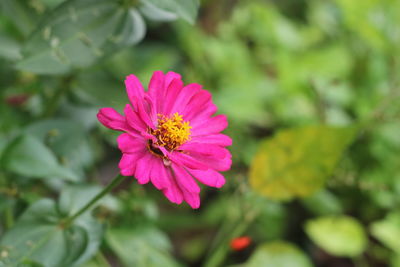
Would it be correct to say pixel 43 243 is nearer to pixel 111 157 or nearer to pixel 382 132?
pixel 111 157

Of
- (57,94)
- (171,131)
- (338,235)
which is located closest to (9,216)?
(57,94)

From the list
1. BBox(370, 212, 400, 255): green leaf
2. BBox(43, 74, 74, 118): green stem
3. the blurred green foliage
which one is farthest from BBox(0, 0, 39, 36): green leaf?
BBox(370, 212, 400, 255): green leaf

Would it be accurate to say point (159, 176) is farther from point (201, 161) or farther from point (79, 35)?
point (79, 35)

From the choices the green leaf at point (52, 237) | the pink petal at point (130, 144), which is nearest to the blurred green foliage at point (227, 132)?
the green leaf at point (52, 237)

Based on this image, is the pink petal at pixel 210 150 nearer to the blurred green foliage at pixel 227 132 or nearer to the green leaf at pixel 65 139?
the blurred green foliage at pixel 227 132

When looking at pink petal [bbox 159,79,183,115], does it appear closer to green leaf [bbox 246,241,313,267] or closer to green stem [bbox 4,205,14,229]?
green stem [bbox 4,205,14,229]

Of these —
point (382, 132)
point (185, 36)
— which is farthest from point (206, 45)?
point (382, 132)
